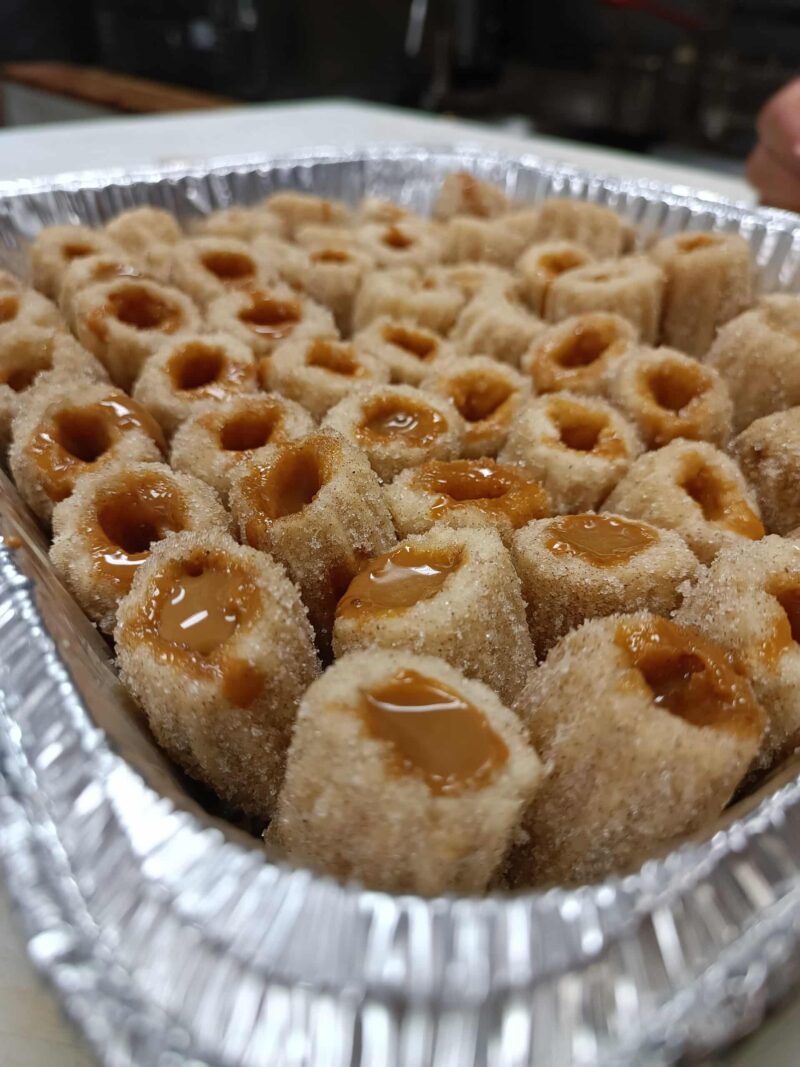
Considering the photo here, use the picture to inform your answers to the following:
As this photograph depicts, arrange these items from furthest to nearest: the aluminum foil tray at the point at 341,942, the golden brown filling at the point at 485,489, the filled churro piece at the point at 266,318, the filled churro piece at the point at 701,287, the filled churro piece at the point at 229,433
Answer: the filled churro piece at the point at 701,287, the filled churro piece at the point at 266,318, the filled churro piece at the point at 229,433, the golden brown filling at the point at 485,489, the aluminum foil tray at the point at 341,942

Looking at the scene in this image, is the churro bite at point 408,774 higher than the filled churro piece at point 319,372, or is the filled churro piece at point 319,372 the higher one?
the churro bite at point 408,774

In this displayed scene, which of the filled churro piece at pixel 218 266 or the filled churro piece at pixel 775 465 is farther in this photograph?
the filled churro piece at pixel 218 266

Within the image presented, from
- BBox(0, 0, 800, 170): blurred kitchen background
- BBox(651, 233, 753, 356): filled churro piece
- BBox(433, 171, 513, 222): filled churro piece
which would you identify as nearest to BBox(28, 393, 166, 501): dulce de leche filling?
BBox(651, 233, 753, 356): filled churro piece

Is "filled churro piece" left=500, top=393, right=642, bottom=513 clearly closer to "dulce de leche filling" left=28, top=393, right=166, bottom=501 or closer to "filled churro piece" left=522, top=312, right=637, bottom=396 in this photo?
"filled churro piece" left=522, top=312, right=637, bottom=396

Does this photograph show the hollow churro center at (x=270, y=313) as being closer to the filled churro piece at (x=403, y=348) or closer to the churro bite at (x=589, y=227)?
the filled churro piece at (x=403, y=348)

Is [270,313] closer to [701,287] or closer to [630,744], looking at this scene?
[701,287]

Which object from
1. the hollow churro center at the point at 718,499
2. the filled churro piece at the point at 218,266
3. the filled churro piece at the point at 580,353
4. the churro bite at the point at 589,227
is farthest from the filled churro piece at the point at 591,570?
the churro bite at the point at 589,227

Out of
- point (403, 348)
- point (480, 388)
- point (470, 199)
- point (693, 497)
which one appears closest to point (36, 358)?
point (403, 348)
